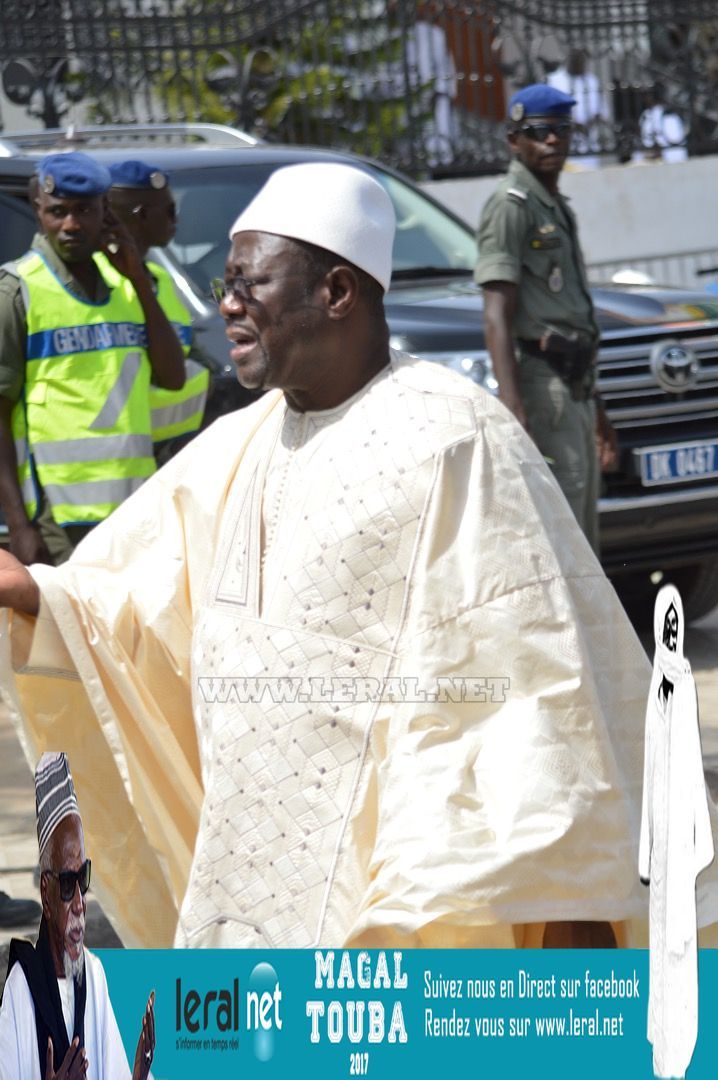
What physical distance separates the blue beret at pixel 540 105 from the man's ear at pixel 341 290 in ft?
12.2

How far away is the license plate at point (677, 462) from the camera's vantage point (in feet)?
20.4

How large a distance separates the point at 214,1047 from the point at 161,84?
13053mm

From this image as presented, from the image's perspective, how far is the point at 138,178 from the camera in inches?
235

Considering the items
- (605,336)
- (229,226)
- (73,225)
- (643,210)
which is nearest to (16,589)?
(73,225)

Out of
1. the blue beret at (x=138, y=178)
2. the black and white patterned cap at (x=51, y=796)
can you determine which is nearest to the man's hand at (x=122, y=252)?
the blue beret at (x=138, y=178)

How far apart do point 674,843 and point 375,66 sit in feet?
44.4

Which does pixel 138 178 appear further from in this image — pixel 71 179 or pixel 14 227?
pixel 14 227

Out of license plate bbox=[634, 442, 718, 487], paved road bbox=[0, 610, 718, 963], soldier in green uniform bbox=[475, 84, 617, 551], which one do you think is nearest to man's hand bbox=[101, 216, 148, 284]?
paved road bbox=[0, 610, 718, 963]

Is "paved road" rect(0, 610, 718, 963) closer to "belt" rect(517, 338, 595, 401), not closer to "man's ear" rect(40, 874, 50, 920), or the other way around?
"man's ear" rect(40, 874, 50, 920)

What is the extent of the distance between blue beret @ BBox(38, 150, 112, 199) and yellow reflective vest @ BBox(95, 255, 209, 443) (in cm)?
27

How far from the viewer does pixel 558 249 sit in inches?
250

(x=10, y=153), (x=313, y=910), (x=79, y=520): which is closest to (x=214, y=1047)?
(x=313, y=910)

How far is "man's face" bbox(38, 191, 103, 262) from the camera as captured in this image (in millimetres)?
5102

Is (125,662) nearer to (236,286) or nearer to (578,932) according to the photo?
(236,286)
